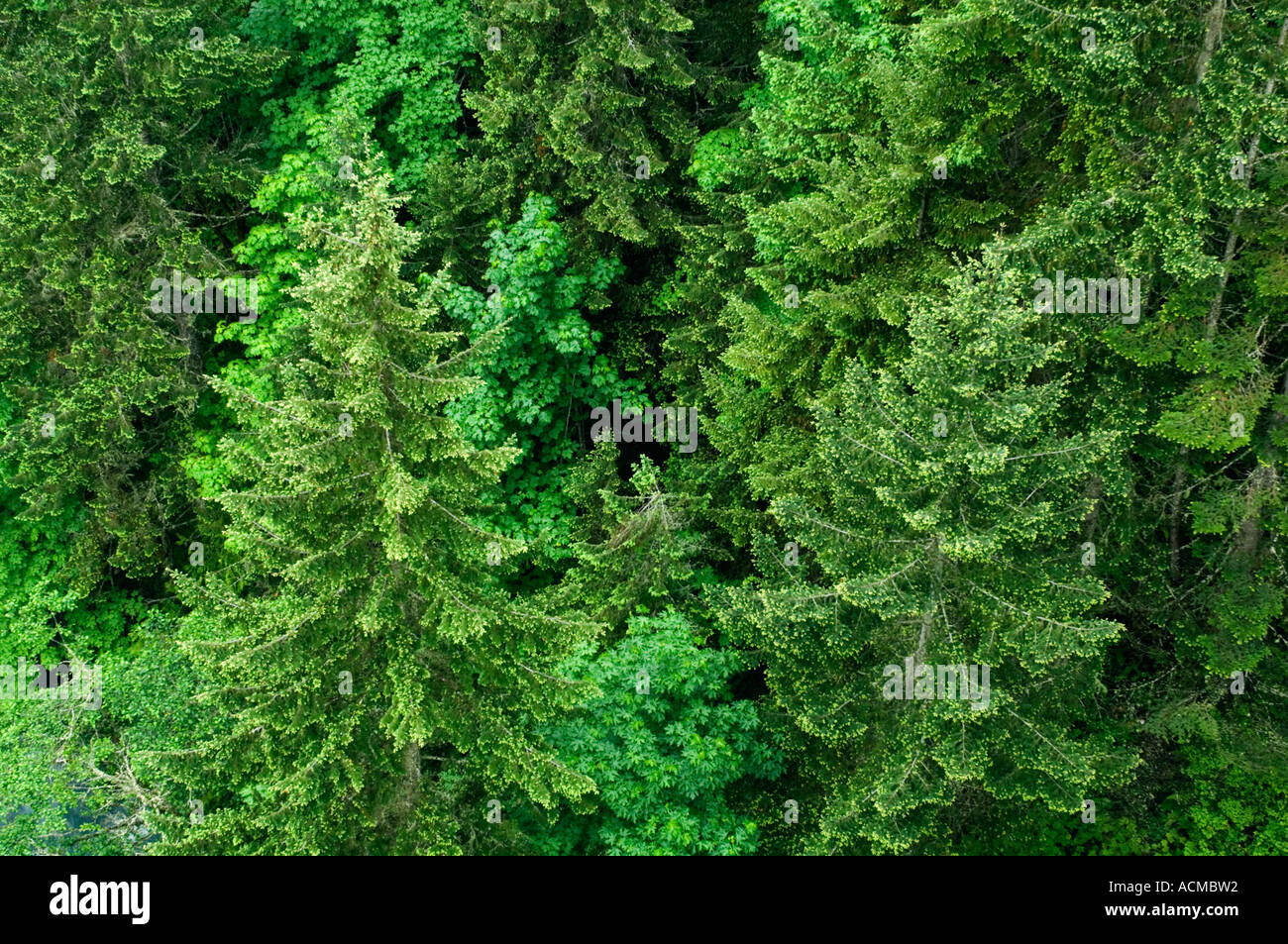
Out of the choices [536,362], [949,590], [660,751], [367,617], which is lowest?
[660,751]

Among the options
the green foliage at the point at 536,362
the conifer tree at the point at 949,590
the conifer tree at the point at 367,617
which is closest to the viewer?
the conifer tree at the point at 367,617

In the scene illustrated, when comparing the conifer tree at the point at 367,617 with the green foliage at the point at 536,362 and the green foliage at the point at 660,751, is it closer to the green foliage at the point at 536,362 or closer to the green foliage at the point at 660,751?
the green foliage at the point at 660,751

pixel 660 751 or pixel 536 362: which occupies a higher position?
pixel 536 362

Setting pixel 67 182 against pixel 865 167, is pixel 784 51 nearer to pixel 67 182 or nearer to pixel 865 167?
pixel 865 167

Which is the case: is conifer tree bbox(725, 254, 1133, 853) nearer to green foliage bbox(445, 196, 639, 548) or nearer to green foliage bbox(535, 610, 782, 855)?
green foliage bbox(535, 610, 782, 855)

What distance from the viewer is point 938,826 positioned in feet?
38.3

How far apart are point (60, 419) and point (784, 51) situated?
14.2 meters

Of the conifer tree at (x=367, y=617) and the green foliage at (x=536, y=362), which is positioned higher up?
the green foliage at (x=536, y=362)

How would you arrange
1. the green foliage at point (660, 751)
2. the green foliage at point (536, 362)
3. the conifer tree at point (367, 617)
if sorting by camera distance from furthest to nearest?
the green foliage at point (536, 362) < the green foliage at point (660, 751) < the conifer tree at point (367, 617)

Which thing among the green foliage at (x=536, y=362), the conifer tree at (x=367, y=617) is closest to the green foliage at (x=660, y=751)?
the conifer tree at (x=367, y=617)

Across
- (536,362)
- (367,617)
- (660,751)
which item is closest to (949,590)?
(660,751)

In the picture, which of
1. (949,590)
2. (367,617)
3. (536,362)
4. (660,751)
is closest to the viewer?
(367,617)

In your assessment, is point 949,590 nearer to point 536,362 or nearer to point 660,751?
point 660,751
